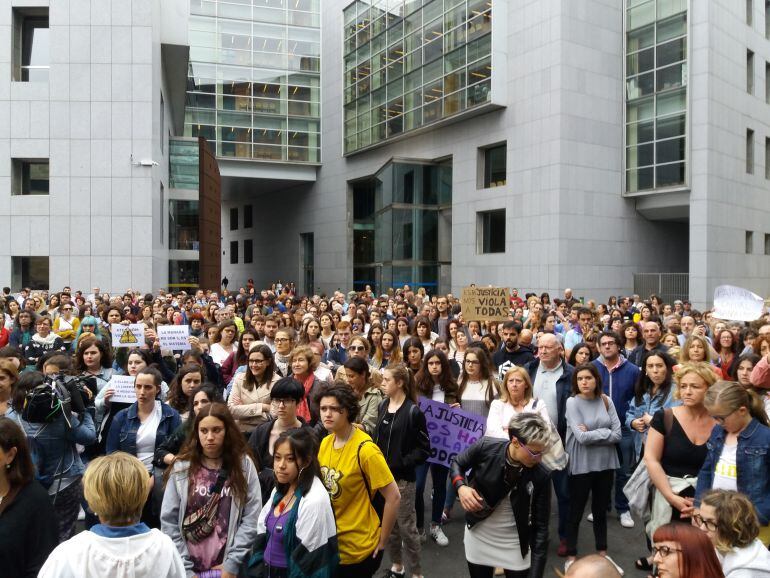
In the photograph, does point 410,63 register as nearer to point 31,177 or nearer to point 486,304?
point 31,177

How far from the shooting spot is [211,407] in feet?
13.0

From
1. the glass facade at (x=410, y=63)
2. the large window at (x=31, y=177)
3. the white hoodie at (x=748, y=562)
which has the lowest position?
the white hoodie at (x=748, y=562)

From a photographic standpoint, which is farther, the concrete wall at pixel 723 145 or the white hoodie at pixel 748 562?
the concrete wall at pixel 723 145

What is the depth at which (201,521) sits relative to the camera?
12.6 feet

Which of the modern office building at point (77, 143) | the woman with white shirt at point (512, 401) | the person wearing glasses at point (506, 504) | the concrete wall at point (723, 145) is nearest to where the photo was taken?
the person wearing glasses at point (506, 504)

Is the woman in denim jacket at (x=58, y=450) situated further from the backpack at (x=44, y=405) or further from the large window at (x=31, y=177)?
the large window at (x=31, y=177)

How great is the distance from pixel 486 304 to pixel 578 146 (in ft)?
66.9

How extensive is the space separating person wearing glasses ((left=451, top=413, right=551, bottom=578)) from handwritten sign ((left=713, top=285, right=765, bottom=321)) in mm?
8780

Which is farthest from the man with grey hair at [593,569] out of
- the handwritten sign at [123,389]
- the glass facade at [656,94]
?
the glass facade at [656,94]

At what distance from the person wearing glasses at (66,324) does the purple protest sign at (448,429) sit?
7.55 metres

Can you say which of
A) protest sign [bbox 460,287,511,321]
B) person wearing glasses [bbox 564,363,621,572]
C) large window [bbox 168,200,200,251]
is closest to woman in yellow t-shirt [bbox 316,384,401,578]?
person wearing glasses [bbox 564,363,621,572]

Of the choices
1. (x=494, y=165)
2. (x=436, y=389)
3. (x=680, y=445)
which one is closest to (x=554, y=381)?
(x=436, y=389)

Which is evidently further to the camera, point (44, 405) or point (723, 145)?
point (723, 145)

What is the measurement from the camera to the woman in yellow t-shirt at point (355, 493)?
4.11 meters
